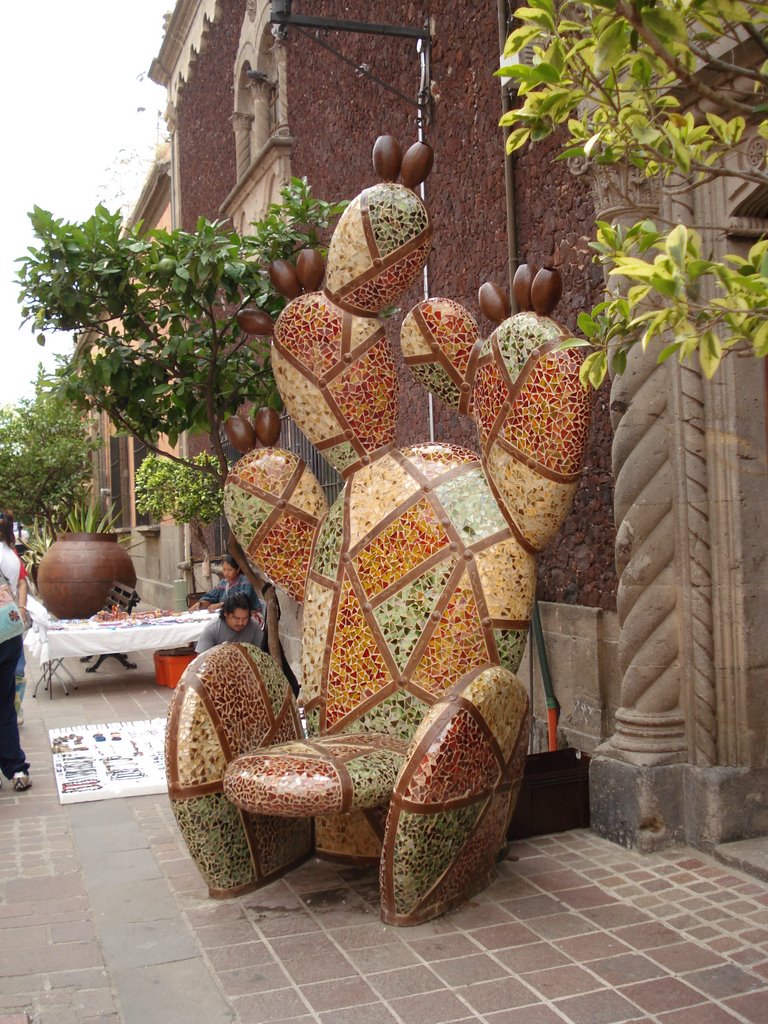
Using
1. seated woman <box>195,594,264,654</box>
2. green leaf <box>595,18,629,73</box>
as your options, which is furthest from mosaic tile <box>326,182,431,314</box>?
seated woman <box>195,594,264,654</box>

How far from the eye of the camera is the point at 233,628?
21.8 ft

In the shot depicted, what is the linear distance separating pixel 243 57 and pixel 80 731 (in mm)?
8321

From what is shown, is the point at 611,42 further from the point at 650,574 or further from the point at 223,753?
Answer: the point at 650,574

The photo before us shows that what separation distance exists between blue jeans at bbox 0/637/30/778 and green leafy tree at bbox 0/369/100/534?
1273 centimetres

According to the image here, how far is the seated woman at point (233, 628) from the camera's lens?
646 cm

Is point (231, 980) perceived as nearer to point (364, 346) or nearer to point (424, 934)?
point (424, 934)

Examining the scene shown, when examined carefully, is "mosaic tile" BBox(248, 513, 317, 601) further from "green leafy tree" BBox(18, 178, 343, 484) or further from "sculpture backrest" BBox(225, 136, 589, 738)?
"green leafy tree" BBox(18, 178, 343, 484)

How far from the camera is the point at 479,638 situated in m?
3.92

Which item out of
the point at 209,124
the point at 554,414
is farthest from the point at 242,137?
the point at 554,414

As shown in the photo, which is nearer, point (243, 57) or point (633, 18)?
point (633, 18)

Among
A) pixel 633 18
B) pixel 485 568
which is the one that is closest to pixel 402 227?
pixel 485 568

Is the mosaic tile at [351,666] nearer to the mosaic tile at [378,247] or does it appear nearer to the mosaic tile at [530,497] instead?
the mosaic tile at [530,497]

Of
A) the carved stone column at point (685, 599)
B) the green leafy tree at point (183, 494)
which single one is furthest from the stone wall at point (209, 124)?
the carved stone column at point (685, 599)

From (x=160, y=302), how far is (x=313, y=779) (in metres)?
2.92
